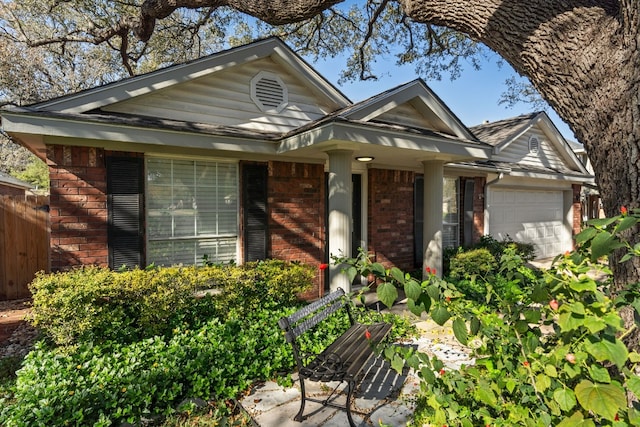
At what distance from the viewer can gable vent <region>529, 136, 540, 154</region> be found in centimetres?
1103

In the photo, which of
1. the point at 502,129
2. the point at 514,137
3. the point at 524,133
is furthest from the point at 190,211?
the point at 524,133

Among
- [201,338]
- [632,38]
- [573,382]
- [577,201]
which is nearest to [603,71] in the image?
[632,38]

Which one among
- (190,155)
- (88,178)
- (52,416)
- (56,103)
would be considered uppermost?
(56,103)

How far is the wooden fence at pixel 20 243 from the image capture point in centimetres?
663

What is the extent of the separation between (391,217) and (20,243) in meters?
7.90

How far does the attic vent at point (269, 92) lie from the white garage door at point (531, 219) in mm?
6932

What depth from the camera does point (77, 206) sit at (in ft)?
14.8

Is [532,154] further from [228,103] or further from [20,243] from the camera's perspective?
[20,243]

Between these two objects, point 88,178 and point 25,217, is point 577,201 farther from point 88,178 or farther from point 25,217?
point 25,217

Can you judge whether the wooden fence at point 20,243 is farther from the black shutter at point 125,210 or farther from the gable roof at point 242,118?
the black shutter at point 125,210

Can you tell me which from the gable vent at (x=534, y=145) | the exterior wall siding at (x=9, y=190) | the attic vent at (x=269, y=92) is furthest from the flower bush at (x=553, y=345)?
the exterior wall siding at (x=9, y=190)

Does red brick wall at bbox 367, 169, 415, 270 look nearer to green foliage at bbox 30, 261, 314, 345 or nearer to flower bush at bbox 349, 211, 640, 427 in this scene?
green foliage at bbox 30, 261, 314, 345

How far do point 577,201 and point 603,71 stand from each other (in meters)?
13.2

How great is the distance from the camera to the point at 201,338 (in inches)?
150
